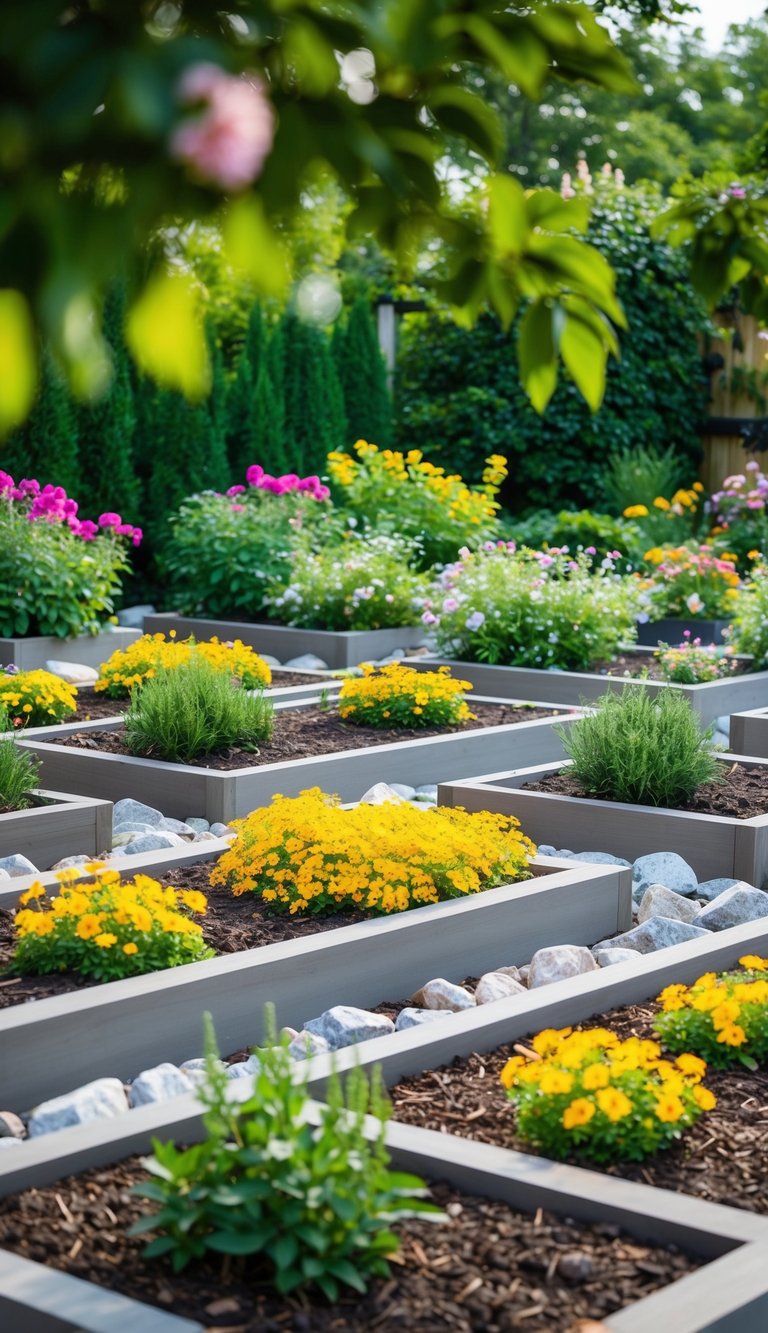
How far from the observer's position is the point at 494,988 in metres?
3.87

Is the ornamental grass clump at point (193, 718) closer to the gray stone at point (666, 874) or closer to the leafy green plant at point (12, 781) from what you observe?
the leafy green plant at point (12, 781)

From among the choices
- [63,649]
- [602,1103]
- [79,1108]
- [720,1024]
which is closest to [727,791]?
[720,1024]

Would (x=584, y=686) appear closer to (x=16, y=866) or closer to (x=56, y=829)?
(x=56, y=829)

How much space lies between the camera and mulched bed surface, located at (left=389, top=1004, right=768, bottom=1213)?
8.57 feet

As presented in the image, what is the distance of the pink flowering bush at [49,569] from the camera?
8.49m

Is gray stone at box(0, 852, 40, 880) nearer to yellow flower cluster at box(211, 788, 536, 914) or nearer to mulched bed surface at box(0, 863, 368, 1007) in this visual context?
mulched bed surface at box(0, 863, 368, 1007)

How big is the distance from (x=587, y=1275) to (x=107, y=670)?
5444 mm

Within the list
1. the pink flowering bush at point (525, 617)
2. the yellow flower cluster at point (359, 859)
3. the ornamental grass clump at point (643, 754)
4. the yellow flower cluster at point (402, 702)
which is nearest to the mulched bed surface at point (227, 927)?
the yellow flower cluster at point (359, 859)

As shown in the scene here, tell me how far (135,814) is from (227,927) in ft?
5.60

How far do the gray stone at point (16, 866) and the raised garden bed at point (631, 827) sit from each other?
1.61m

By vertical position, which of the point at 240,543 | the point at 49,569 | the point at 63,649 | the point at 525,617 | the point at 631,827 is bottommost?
the point at 631,827

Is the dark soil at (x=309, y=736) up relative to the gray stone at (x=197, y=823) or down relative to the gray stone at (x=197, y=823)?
up

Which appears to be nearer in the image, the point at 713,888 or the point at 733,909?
the point at 733,909

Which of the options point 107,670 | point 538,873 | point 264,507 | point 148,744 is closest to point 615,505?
point 264,507
